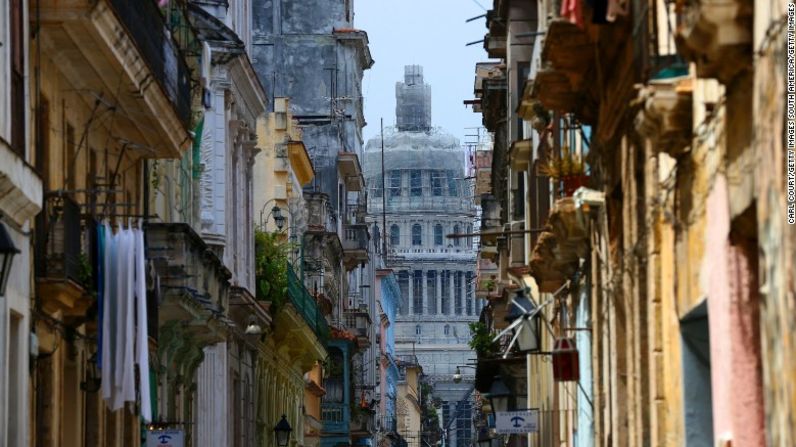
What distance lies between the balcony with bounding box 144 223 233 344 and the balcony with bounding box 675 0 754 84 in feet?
56.9

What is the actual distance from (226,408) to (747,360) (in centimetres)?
2973

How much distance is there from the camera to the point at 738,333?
13.2m

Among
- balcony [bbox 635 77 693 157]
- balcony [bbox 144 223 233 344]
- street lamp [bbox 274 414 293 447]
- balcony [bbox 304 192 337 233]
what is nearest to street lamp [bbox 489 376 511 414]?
balcony [bbox 144 223 233 344]

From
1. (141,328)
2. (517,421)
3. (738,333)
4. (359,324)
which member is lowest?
(517,421)

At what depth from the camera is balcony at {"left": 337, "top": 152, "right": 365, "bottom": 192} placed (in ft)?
265

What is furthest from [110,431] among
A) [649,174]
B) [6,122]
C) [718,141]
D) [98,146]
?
[718,141]

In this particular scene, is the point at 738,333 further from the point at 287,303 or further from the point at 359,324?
the point at 359,324

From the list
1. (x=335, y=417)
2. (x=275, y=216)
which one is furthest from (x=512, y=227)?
(x=335, y=417)

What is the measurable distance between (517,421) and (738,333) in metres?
19.2

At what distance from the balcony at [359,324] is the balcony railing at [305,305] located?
26455mm

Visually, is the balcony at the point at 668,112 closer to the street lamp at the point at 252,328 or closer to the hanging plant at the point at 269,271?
the street lamp at the point at 252,328

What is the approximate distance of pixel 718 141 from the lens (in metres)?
13.7

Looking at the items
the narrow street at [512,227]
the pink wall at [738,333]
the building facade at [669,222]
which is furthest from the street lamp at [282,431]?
the pink wall at [738,333]

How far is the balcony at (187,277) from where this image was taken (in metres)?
30.5
